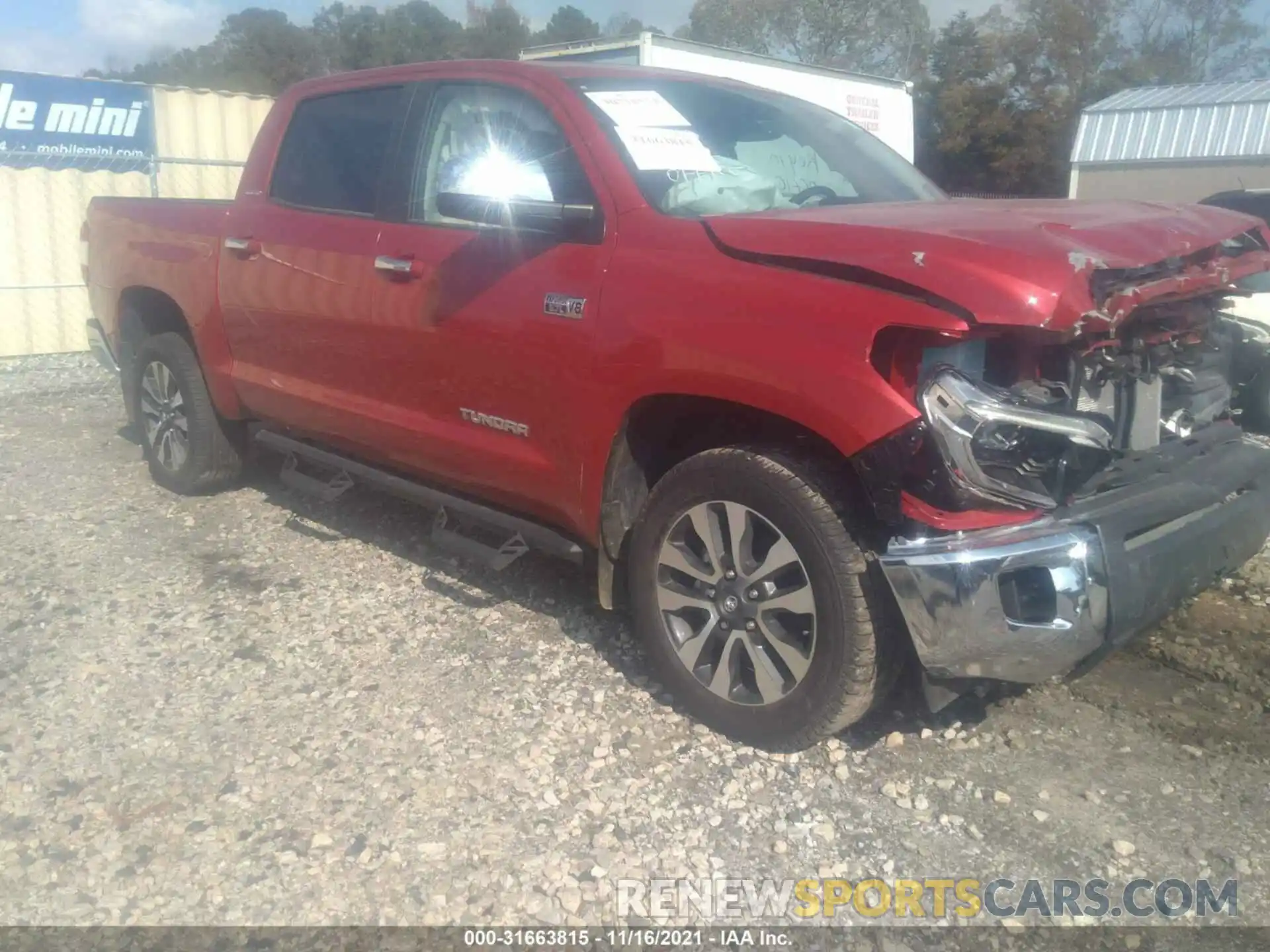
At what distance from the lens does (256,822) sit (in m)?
2.90

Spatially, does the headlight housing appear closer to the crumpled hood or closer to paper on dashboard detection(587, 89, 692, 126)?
the crumpled hood

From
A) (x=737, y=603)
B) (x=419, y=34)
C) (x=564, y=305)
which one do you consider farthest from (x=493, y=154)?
(x=419, y=34)

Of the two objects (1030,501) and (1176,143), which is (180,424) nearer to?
(1030,501)

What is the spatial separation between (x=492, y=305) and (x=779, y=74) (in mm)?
10099

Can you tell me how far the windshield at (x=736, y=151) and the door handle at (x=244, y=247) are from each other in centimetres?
172

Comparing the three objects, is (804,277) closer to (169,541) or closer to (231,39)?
(169,541)

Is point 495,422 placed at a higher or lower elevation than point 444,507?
higher

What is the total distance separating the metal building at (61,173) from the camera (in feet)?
33.7

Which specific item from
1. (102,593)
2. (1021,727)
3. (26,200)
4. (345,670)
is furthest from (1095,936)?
(26,200)

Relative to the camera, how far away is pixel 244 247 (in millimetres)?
4703

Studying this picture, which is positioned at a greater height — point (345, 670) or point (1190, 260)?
point (1190, 260)

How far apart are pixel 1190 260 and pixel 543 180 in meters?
1.93

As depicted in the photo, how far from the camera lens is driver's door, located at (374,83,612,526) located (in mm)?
3424

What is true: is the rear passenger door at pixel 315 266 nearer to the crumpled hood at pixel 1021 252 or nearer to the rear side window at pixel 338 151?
the rear side window at pixel 338 151
